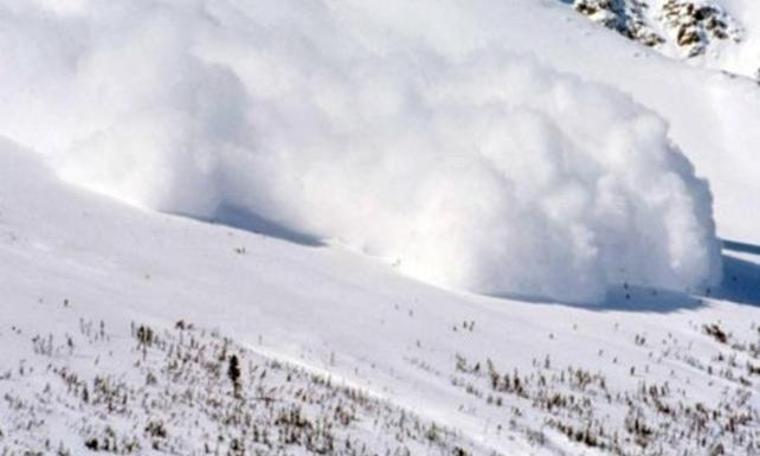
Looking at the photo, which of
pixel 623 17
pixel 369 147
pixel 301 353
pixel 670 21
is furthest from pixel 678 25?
pixel 301 353

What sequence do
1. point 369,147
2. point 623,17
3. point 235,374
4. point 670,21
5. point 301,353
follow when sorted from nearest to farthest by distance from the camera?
point 235,374
point 301,353
point 369,147
point 623,17
point 670,21

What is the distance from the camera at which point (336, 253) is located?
109ft

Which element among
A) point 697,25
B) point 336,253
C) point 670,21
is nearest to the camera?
point 336,253

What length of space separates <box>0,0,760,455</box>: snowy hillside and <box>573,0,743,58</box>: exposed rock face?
113808 mm

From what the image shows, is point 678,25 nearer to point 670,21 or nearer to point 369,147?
point 670,21

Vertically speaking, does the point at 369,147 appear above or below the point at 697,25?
below

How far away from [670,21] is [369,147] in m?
141

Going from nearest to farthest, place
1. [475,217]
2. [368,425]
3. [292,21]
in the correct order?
[368,425] < [475,217] < [292,21]

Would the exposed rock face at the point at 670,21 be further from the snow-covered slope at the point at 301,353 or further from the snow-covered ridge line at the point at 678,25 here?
the snow-covered slope at the point at 301,353

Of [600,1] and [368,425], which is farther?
[600,1]

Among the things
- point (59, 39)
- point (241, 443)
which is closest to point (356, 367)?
point (241, 443)

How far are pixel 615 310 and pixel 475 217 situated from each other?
451 centimetres

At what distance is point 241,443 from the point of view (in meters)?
13.5

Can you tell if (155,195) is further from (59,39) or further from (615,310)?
(615,310)
